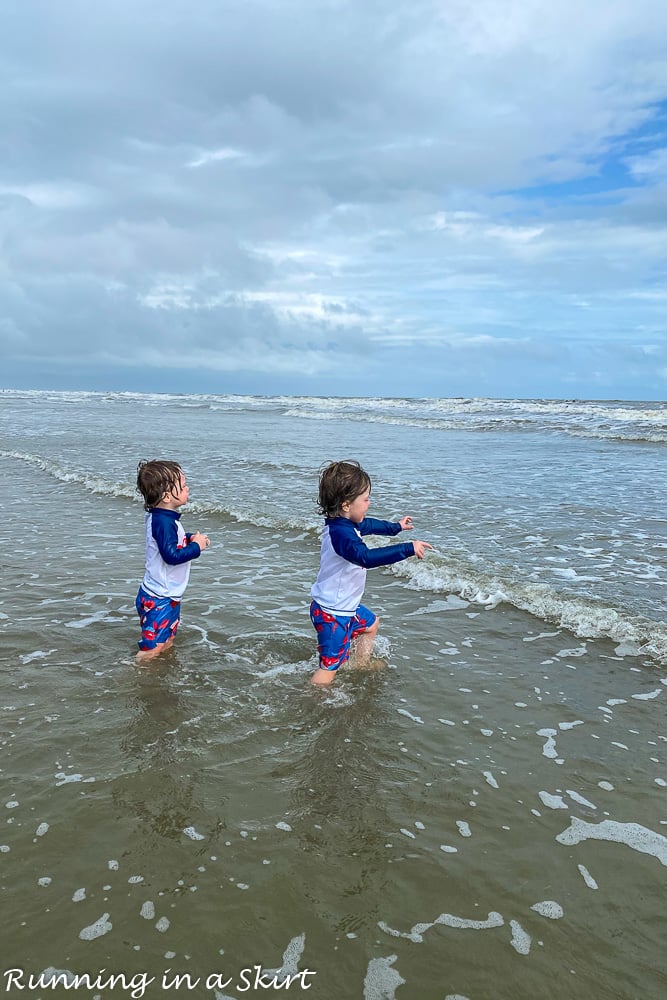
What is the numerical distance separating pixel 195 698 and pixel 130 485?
31.9 ft

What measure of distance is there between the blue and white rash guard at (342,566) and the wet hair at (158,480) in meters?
1.28

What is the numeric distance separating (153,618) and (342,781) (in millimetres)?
2354

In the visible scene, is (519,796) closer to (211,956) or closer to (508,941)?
(508,941)

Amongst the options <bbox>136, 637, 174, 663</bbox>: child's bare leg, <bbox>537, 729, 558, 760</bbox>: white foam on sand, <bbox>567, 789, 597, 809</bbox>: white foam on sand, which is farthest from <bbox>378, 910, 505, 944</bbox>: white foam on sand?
<bbox>136, 637, 174, 663</bbox>: child's bare leg

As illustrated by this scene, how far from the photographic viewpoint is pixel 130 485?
13.6 meters

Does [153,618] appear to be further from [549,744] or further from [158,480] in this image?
[549,744]

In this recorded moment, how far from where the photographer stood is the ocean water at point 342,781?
247 cm

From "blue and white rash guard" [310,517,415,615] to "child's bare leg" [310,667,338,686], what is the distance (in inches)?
17.3

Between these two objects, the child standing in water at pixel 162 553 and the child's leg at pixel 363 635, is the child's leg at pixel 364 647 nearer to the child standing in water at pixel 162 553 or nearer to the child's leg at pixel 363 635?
the child's leg at pixel 363 635

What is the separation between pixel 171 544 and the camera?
16.9 ft

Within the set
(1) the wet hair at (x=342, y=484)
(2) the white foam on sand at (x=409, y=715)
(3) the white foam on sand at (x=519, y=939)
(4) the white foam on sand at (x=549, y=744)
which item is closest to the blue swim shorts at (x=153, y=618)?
(1) the wet hair at (x=342, y=484)

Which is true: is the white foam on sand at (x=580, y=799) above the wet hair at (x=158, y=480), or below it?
below

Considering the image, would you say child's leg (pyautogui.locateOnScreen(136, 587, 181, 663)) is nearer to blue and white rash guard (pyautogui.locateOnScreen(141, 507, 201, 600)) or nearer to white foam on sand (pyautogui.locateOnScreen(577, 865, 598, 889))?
blue and white rash guard (pyautogui.locateOnScreen(141, 507, 201, 600))

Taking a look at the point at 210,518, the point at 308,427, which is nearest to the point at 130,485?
the point at 210,518
